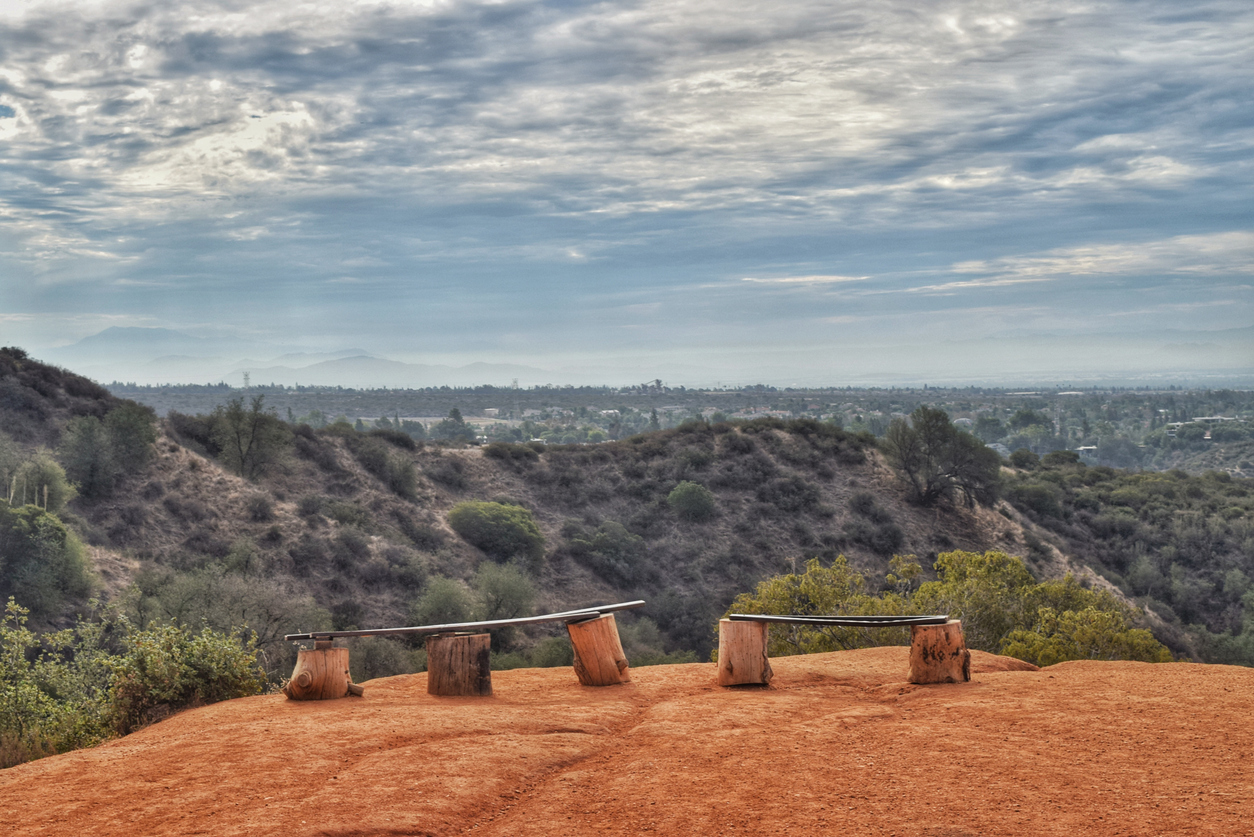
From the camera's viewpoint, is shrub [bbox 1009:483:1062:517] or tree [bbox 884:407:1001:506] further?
shrub [bbox 1009:483:1062:517]

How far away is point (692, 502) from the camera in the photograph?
46812 mm

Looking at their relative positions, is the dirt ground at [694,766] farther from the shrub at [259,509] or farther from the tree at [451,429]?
the tree at [451,429]

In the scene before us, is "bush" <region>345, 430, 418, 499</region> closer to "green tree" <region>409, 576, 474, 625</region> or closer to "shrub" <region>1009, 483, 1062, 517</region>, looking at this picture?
"green tree" <region>409, 576, 474, 625</region>

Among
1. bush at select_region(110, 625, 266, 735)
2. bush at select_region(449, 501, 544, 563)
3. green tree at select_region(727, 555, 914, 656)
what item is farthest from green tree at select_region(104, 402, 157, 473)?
bush at select_region(110, 625, 266, 735)

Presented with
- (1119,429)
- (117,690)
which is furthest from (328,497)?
(1119,429)

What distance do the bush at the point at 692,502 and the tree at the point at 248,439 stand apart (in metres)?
19.4

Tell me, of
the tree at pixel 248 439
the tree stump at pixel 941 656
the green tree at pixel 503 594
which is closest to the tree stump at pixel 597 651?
the tree stump at pixel 941 656

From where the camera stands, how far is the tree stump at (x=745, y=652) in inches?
423

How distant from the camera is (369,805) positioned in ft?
21.7

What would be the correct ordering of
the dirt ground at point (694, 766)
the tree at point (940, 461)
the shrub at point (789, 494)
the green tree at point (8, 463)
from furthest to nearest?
the tree at point (940, 461) < the shrub at point (789, 494) < the green tree at point (8, 463) < the dirt ground at point (694, 766)

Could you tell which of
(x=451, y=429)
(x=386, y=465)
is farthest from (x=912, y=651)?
(x=451, y=429)

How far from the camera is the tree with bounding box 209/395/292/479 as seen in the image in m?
43.4

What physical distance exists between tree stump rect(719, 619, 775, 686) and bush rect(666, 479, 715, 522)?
35778mm

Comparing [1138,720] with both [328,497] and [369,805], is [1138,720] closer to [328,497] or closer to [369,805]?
[369,805]
